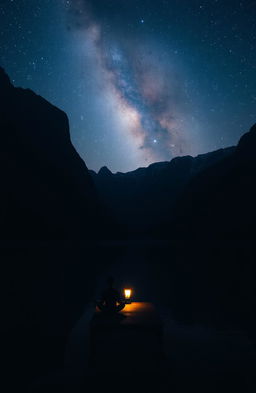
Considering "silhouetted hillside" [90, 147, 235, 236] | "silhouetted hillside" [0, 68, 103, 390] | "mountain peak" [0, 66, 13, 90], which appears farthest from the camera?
"silhouetted hillside" [90, 147, 235, 236]

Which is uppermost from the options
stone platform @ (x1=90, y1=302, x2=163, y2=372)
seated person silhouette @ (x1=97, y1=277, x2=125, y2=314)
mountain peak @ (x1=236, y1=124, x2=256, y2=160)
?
mountain peak @ (x1=236, y1=124, x2=256, y2=160)

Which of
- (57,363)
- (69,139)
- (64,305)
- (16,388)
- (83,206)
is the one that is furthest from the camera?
(69,139)

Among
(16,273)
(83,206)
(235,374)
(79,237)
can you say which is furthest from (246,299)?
(83,206)

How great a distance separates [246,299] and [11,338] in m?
8.65

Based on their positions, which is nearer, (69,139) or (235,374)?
(235,374)

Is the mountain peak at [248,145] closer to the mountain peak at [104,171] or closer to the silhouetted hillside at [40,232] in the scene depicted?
the silhouetted hillside at [40,232]

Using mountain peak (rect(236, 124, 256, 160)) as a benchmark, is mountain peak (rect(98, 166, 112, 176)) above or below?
above

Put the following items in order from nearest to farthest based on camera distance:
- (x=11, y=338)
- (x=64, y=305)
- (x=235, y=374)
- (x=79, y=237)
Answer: (x=235, y=374) → (x=11, y=338) → (x=64, y=305) → (x=79, y=237)

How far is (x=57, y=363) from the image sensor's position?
572 cm

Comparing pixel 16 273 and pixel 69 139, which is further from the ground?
pixel 69 139

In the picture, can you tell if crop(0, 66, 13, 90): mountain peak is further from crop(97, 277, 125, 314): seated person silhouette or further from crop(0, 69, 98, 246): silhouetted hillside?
crop(97, 277, 125, 314): seated person silhouette

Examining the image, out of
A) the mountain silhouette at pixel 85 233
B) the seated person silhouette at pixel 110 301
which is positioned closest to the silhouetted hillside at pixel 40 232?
the mountain silhouette at pixel 85 233

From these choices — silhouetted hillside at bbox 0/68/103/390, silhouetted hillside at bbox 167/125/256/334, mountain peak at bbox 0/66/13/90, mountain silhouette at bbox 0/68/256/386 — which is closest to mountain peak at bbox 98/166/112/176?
mountain silhouette at bbox 0/68/256/386

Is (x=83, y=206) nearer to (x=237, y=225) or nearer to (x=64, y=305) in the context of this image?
(x=237, y=225)
